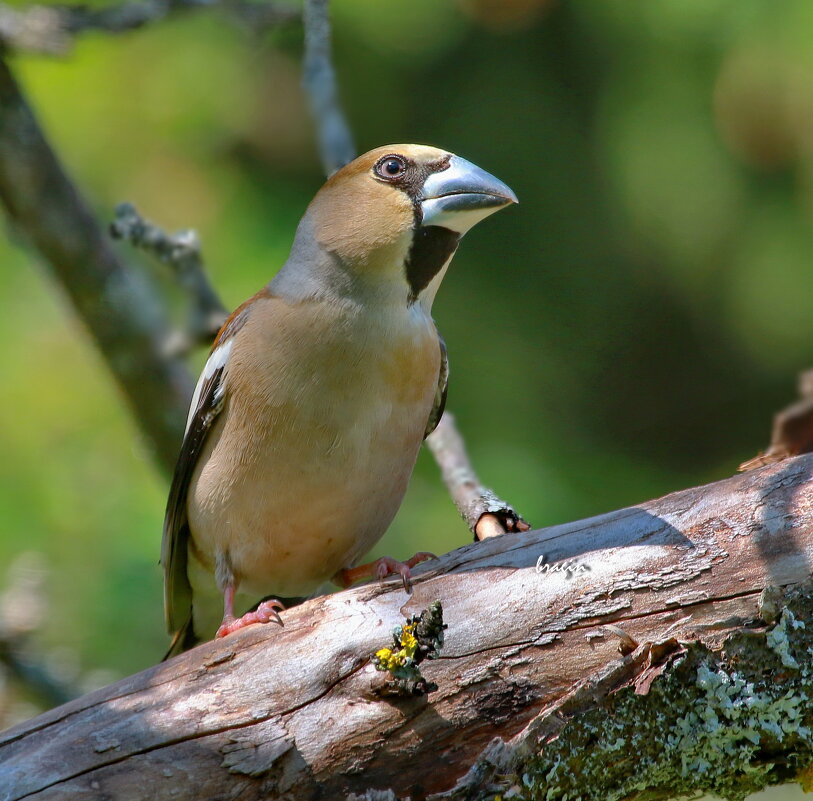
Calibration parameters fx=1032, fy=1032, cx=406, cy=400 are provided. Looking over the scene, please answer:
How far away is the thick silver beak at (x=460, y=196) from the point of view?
390 centimetres

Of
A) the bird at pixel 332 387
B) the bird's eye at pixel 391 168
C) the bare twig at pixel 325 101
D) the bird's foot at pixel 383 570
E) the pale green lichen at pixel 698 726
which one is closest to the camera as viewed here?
the pale green lichen at pixel 698 726

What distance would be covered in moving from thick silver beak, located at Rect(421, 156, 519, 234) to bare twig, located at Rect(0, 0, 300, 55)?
64.8 inches

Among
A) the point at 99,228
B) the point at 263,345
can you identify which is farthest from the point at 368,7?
the point at 263,345

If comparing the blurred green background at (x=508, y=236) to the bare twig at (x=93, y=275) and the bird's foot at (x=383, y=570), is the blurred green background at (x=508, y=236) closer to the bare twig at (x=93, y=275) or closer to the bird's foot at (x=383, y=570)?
the bare twig at (x=93, y=275)

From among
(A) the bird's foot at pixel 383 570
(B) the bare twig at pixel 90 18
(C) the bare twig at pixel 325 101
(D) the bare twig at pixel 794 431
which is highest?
(B) the bare twig at pixel 90 18

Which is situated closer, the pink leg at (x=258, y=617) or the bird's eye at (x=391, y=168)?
the pink leg at (x=258, y=617)

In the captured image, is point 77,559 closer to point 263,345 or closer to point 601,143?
point 263,345

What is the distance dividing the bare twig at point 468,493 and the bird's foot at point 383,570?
243 mm

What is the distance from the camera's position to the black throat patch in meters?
4.02

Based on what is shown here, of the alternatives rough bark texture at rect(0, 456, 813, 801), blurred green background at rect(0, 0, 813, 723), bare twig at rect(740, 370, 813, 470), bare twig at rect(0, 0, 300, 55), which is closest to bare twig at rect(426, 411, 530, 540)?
rough bark texture at rect(0, 456, 813, 801)

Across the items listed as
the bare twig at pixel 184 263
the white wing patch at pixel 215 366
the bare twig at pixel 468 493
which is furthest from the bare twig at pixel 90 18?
the bare twig at pixel 468 493

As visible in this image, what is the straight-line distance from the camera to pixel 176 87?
19.3 ft

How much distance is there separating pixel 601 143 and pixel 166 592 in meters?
4.10

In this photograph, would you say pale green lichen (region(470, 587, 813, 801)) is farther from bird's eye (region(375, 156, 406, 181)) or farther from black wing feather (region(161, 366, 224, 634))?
bird's eye (region(375, 156, 406, 181))
